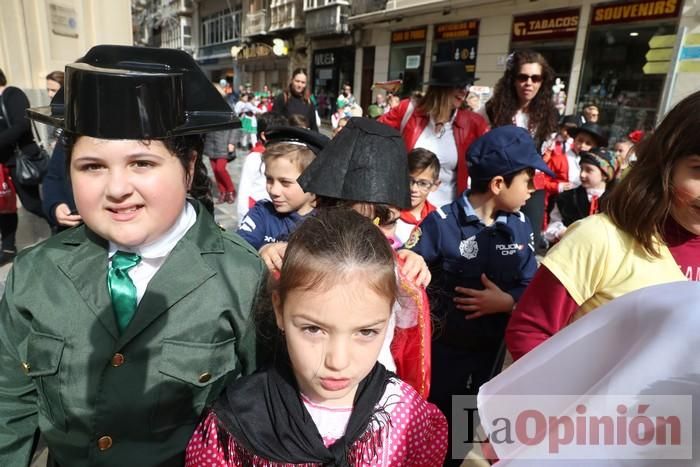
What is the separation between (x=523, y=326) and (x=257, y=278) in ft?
2.76

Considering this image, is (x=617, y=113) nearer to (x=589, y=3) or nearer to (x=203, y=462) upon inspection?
(x=589, y=3)

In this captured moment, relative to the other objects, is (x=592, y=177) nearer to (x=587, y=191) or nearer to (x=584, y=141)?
(x=587, y=191)

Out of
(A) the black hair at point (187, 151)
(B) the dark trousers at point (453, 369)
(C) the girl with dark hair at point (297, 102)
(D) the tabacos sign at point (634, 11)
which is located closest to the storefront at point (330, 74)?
(D) the tabacos sign at point (634, 11)

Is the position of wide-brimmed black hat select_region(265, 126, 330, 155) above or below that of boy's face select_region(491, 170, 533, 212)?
above

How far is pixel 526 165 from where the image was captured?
2.00 metres

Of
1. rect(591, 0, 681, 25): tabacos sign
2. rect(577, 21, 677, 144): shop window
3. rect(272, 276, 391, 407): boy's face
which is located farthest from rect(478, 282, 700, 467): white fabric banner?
rect(591, 0, 681, 25): tabacos sign

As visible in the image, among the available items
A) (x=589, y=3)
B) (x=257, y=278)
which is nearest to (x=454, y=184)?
(x=257, y=278)

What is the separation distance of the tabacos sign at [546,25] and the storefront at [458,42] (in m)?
1.50

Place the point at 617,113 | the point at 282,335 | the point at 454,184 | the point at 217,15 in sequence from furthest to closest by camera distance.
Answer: the point at 217,15, the point at 617,113, the point at 454,184, the point at 282,335

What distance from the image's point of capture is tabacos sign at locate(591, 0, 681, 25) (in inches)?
362

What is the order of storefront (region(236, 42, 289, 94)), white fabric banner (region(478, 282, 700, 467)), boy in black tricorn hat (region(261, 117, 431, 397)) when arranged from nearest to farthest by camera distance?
1. white fabric banner (region(478, 282, 700, 467))
2. boy in black tricorn hat (region(261, 117, 431, 397))
3. storefront (region(236, 42, 289, 94))

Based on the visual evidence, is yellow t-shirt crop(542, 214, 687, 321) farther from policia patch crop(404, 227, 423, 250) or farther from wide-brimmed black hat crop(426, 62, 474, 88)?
wide-brimmed black hat crop(426, 62, 474, 88)

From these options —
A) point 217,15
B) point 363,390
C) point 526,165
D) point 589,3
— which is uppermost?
point 217,15

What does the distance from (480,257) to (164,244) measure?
1365 millimetres
